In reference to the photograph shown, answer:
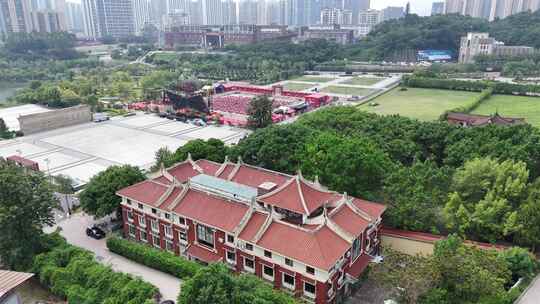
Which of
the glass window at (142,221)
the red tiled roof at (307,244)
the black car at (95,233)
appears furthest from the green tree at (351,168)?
the black car at (95,233)

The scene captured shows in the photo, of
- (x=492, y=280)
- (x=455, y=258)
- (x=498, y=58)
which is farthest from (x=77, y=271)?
(x=498, y=58)

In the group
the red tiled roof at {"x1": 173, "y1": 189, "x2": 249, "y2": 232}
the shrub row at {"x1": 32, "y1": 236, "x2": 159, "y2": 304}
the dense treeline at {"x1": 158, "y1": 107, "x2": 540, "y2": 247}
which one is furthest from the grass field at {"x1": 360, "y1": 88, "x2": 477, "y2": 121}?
the shrub row at {"x1": 32, "y1": 236, "x2": 159, "y2": 304}

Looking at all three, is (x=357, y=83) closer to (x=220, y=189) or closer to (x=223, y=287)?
(x=220, y=189)

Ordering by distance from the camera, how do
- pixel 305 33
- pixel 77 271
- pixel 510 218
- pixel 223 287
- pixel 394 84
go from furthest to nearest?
pixel 305 33
pixel 394 84
pixel 510 218
pixel 77 271
pixel 223 287

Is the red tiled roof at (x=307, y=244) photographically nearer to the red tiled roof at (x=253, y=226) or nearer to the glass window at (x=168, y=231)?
the red tiled roof at (x=253, y=226)

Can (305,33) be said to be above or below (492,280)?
above

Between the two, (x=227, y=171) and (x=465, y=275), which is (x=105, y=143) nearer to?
(x=227, y=171)
